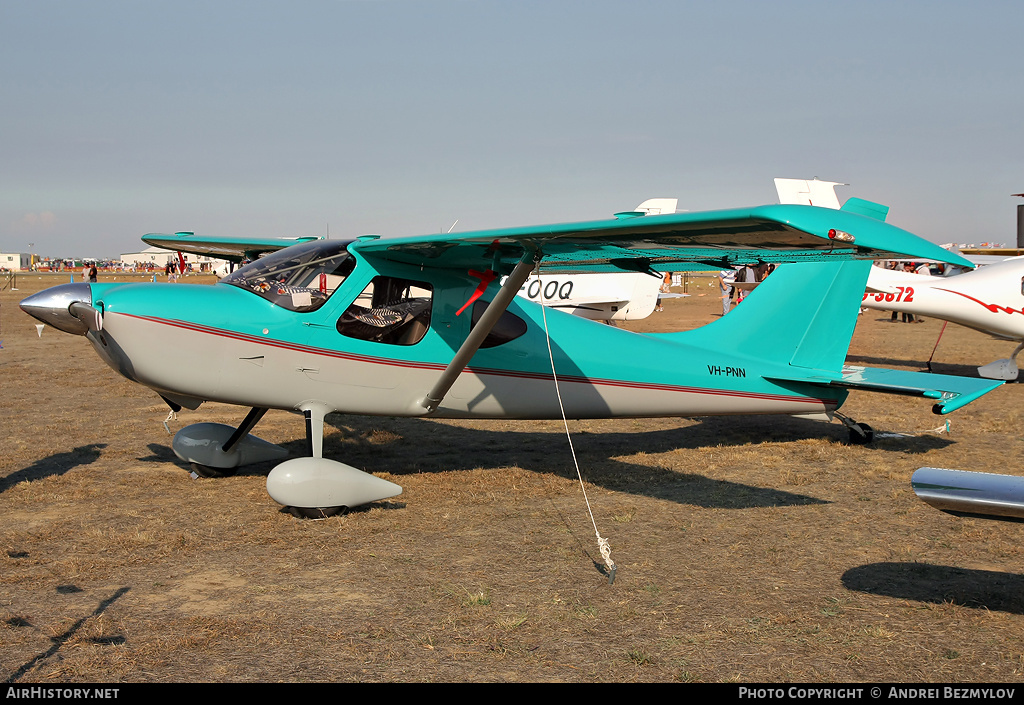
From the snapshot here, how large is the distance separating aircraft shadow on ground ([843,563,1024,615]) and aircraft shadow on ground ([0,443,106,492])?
7.02 metres

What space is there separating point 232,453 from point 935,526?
618cm

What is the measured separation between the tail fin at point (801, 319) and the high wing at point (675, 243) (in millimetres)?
1701

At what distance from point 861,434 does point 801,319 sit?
1.54 m

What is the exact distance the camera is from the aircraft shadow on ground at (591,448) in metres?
6.97

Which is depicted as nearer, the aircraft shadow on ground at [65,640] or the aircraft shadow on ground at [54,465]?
the aircraft shadow on ground at [65,640]

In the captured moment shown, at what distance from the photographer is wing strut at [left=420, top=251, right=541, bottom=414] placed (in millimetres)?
5699

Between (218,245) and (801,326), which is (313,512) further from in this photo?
(801,326)

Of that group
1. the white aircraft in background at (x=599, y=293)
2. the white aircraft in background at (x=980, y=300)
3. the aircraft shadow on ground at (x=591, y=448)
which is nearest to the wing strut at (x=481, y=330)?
the aircraft shadow on ground at (x=591, y=448)

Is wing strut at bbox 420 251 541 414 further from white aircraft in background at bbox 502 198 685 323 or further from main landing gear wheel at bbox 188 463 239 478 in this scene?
white aircraft in background at bbox 502 198 685 323

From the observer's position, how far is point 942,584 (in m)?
4.66

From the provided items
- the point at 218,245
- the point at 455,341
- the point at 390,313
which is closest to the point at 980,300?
the point at 455,341

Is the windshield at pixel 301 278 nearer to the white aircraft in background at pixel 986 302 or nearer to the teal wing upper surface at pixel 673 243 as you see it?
the teal wing upper surface at pixel 673 243
